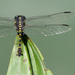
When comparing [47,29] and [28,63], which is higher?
[47,29]

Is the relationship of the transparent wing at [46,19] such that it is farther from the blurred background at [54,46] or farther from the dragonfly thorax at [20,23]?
the blurred background at [54,46]

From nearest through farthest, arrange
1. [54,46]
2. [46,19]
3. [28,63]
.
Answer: [28,63], [46,19], [54,46]

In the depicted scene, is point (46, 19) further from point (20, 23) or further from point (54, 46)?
point (54, 46)

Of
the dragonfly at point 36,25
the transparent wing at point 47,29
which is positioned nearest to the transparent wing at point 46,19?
the dragonfly at point 36,25

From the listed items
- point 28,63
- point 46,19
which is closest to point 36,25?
point 46,19

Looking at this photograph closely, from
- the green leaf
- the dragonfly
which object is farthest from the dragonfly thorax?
the green leaf

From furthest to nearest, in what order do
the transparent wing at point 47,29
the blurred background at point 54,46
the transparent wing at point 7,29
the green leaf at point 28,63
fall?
1. the blurred background at point 54,46
2. the transparent wing at point 7,29
3. the transparent wing at point 47,29
4. the green leaf at point 28,63

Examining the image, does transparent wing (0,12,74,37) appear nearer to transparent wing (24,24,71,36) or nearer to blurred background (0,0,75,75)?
transparent wing (24,24,71,36)
